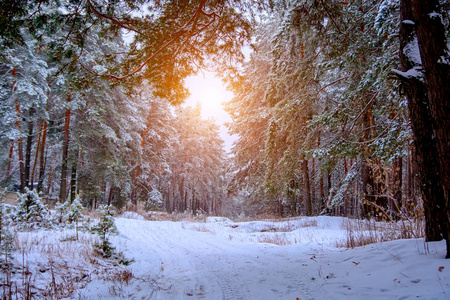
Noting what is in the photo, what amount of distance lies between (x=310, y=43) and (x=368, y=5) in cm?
361

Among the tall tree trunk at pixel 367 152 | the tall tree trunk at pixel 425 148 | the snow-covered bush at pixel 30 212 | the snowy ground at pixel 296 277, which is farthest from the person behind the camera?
the tall tree trunk at pixel 367 152

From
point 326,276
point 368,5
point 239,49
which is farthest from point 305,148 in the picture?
point 368,5

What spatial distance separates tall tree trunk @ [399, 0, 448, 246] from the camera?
2.74 m

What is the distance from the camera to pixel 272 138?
26.1 feet

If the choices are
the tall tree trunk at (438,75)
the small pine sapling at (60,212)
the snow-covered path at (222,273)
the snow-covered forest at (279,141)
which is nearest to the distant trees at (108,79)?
the snow-covered forest at (279,141)

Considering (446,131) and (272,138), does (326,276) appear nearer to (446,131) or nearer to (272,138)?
(446,131)

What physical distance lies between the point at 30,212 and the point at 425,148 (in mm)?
7958

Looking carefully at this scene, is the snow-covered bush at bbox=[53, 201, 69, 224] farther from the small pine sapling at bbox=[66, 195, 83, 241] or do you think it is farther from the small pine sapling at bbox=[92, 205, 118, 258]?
the small pine sapling at bbox=[92, 205, 118, 258]

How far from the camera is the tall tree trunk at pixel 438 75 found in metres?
2.31

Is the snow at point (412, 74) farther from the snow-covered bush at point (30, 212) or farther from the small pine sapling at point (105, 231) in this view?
the snow-covered bush at point (30, 212)

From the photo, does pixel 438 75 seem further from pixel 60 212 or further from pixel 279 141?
pixel 60 212

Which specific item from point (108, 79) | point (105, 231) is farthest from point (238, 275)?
point (108, 79)

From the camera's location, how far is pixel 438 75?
8.14 ft

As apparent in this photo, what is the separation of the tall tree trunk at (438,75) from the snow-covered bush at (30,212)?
767cm
